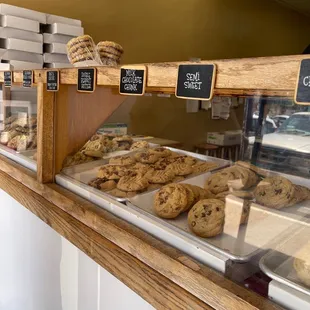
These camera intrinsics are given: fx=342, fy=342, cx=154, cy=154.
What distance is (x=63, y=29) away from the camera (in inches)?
94.3

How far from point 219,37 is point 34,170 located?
376cm

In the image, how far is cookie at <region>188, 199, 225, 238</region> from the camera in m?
0.66

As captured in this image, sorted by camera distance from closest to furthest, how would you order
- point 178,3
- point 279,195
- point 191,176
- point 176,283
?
point 176,283 < point 279,195 < point 191,176 < point 178,3

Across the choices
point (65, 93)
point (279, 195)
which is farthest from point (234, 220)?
point (65, 93)

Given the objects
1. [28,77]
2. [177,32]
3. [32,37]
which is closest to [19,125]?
[28,77]

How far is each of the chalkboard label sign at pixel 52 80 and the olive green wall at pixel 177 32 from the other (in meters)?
1.59

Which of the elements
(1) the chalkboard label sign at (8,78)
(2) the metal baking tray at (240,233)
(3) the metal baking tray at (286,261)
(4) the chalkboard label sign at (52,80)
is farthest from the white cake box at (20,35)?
(3) the metal baking tray at (286,261)

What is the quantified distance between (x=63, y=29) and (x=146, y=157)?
161 centimetres

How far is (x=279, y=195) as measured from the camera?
744mm

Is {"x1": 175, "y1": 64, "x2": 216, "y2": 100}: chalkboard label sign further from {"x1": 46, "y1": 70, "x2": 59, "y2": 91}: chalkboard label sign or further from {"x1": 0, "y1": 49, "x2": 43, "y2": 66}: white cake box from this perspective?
{"x1": 0, "y1": 49, "x2": 43, "y2": 66}: white cake box

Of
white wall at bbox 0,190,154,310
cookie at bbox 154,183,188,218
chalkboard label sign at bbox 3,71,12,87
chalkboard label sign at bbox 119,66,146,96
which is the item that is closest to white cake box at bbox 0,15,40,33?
chalkboard label sign at bbox 3,71,12,87

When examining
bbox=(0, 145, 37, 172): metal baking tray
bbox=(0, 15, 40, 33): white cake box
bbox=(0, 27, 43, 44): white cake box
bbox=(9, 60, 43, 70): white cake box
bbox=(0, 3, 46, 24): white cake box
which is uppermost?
bbox=(0, 3, 46, 24): white cake box

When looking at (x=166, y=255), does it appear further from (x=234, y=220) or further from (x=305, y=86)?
(x=305, y=86)

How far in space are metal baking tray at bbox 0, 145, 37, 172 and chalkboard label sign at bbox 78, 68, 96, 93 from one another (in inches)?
17.9
